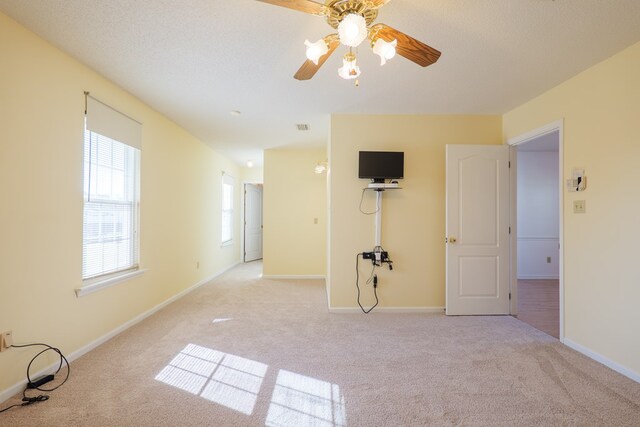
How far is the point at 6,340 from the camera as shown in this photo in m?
1.91

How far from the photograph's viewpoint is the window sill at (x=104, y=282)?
252cm

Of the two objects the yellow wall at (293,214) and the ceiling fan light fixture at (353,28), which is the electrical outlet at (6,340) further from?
the yellow wall at (293,214)

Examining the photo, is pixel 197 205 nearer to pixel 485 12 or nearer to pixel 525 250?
pixel 485 12

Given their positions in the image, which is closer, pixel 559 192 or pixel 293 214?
pixel 559 192

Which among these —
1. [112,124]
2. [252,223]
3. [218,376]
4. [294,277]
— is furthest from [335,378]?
[252,223]

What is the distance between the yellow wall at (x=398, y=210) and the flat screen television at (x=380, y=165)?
16 cm

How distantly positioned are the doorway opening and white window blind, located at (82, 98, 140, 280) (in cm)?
420

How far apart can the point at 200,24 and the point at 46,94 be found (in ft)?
4.28

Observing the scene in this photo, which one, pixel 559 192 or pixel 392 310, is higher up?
pixel 559 192

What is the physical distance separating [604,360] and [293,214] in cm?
453

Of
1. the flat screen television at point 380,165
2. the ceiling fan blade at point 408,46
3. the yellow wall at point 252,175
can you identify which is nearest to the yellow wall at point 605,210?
the flat screen television at point 380,165

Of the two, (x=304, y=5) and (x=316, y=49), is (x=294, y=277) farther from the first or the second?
(x=304, y=5)

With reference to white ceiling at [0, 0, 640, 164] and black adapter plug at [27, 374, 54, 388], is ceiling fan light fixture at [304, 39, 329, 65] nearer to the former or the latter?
white ceiling at [0, 0, 640, 164]

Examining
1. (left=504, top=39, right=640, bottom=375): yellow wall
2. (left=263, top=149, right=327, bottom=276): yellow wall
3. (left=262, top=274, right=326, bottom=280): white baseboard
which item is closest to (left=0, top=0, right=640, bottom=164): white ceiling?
(left=504, top=39, right=640, bottom=375): yellow wall
